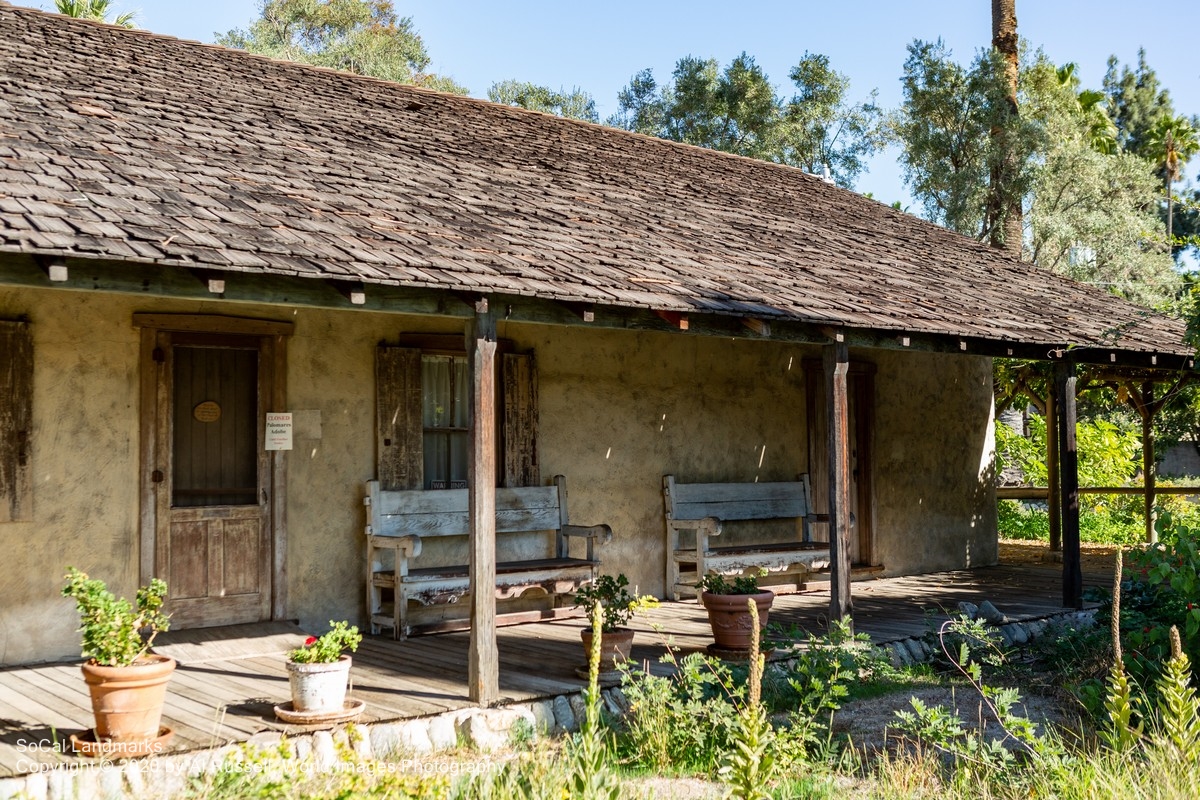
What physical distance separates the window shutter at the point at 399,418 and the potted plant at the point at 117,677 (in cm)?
329

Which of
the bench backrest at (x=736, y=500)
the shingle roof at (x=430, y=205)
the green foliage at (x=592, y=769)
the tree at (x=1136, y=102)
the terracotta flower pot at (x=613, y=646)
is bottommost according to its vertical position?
the terracotta flower pot at (x=613, y=646)

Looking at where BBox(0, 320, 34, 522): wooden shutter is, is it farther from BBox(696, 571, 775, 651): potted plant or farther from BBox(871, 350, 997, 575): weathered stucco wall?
BBox(871, 350, 997, 575): weathered stucco wall

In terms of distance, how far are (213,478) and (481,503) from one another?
2734 mm

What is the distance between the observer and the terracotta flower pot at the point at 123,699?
4.82m

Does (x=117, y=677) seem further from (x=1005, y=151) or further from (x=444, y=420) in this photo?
(x=1005, y=151)

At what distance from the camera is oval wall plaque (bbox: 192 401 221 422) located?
7.66 m

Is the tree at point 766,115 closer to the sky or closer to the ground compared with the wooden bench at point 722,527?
closer to the sky

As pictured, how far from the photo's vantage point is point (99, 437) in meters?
7.11

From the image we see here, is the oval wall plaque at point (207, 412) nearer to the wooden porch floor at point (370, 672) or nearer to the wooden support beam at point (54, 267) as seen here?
the wooden porch floor at point (370, 672)

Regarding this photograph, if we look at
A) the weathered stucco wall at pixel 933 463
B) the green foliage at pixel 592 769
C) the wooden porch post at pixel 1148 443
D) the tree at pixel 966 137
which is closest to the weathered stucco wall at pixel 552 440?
the weathered stucco wall at pixel 933 463

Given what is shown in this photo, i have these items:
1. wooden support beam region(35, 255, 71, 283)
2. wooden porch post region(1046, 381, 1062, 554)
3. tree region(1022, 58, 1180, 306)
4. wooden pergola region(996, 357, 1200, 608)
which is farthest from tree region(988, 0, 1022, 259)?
wooden support beam region(35, 255, 71, 283)

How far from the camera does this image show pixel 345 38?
95.5 ft

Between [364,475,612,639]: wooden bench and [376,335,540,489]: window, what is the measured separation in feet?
0.67

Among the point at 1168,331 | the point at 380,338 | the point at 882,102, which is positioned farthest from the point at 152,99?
the point at 882,102
